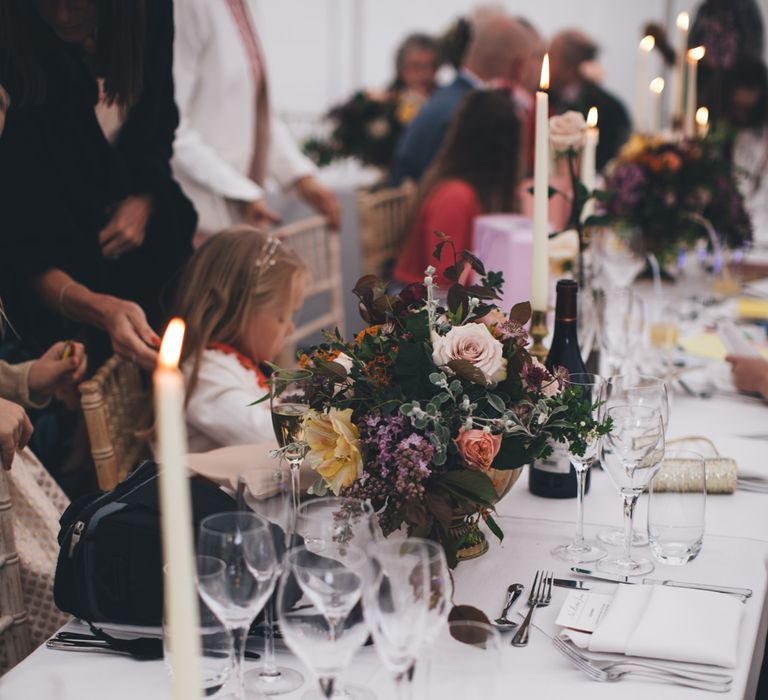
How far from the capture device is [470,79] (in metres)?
4.16

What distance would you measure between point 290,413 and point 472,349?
0.27 m

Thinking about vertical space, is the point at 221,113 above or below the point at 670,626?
above

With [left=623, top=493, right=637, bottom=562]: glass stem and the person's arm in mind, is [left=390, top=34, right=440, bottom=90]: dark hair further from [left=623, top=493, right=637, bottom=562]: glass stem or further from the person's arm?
[left=623, top=493, right=637, bottom=562]: glass stem

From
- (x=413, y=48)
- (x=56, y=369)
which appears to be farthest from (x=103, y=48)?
(x=413, y=48)

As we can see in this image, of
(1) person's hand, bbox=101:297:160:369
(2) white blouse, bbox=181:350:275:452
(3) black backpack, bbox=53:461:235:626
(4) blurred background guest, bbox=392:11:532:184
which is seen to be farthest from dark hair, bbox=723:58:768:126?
(3) black backpack, bbox=53:461:235:626

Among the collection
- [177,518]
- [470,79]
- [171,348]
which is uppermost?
[470,79]

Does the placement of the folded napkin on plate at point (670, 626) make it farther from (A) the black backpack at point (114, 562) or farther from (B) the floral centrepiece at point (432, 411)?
(A) the black backpack at point (114, 562)

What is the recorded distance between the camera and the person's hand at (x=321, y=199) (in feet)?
10.5

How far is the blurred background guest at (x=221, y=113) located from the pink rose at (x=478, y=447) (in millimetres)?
1745

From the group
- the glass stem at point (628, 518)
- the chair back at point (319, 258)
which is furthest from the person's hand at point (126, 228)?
the glass stem at point (628, 518)

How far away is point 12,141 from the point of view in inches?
71.4

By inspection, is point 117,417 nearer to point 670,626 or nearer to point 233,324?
point 233,324

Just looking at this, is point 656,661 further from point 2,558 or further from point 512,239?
point 512,239

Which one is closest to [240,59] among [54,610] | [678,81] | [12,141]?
[12,141]
